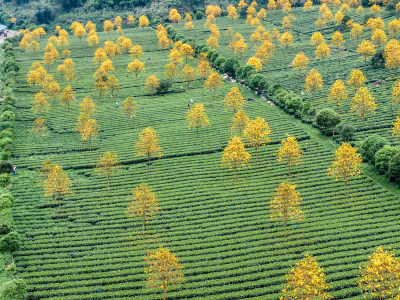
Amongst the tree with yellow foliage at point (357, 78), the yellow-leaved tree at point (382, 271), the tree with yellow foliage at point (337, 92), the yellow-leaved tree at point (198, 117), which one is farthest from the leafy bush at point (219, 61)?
the yellow-leaved tree at point (382, 271)

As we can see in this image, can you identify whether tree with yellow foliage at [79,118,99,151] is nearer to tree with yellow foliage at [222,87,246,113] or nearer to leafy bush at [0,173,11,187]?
leafy bush at [0,173,11,187]

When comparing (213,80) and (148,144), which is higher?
(148,144)

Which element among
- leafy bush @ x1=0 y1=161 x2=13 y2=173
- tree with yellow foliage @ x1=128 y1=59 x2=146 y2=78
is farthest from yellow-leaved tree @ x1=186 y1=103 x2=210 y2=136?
tree with yellow foliage @ x1=128 y1=59 x2=146 y2=78

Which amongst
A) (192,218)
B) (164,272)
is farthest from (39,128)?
(164,272)

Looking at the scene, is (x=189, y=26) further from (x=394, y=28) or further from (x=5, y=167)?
(x=5, y=167)

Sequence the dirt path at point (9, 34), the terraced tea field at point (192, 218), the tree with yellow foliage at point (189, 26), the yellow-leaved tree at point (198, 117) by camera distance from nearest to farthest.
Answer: the terraced tea field at point (192, 218) < the yellow-leaved tree at point (198, 117) < the tree with yellow foliage at point (189, 26) < the dirt path at point (9, 34)

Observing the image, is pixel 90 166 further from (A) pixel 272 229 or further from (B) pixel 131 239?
(A) pixel 272 229

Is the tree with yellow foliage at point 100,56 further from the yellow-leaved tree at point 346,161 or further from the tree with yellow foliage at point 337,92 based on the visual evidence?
the yellow-leaved tree at point 346,161
